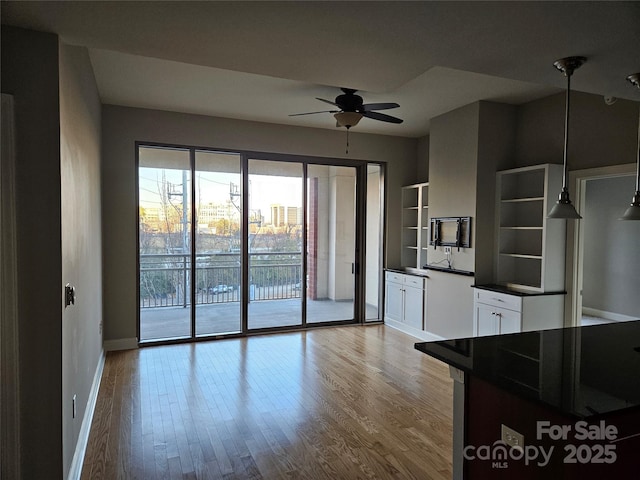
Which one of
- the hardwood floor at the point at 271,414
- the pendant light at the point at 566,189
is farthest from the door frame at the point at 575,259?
the pendant light at the point at 566,189

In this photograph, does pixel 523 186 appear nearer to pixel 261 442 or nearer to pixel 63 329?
pixel 261 442

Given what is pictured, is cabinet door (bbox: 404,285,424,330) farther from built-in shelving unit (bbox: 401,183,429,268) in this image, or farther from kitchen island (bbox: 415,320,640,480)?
kitchen island (bbox: 415,320,640,480)

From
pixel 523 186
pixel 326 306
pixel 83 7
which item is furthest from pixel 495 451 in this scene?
pixel 326 306

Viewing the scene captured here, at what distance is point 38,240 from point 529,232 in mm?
4647

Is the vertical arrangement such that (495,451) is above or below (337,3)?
below

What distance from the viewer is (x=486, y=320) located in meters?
4.51

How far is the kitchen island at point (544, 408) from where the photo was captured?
4.95 ft

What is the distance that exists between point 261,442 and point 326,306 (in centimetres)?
344

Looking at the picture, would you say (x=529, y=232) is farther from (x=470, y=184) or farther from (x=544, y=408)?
(x=544, y=408)

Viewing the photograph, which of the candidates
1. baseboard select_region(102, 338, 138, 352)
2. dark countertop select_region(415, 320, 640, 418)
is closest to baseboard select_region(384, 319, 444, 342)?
dark countertop select_region(415, 320, 640, 418)

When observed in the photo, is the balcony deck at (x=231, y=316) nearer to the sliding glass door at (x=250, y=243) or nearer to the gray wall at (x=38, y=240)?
the sliding glass door at (x=250, y=243)

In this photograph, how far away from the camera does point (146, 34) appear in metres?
2.11

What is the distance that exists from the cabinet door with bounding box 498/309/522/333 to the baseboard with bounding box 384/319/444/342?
104 cm

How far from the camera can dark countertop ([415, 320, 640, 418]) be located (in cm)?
147
